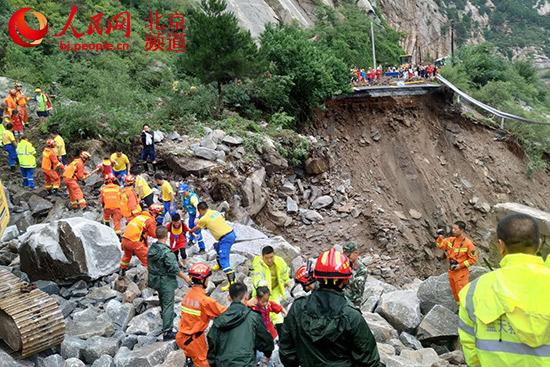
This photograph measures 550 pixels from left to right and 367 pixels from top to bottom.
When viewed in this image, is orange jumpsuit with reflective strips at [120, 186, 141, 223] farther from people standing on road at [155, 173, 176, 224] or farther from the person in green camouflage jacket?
the person in green camouflage jacket

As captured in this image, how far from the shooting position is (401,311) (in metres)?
7.02

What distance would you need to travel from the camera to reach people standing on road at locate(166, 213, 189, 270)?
7639mm

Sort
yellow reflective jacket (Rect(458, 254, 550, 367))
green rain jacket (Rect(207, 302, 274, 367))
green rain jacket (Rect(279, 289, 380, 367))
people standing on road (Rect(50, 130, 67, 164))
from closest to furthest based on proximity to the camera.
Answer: yellow reflective jacket (Rect(458, 254, 550, 367))
green rain jacket (Rect(279, 289, 380, 367))
green rain jacket (Rect(207, 302, 274, 367))
people standing on road (Rect(50, 130, 67, 164))

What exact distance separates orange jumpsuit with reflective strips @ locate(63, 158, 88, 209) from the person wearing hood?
9.78 metres

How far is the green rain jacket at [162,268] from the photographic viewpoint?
5.46 m

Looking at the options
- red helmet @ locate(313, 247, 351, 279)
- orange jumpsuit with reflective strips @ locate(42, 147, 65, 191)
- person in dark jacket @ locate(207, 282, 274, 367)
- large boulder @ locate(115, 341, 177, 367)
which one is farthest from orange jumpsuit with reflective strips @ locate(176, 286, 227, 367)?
orange jumpsuit with reflective strips @ locate(42, 147, 65, 191)

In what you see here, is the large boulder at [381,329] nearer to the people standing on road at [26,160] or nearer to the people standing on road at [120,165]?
the people standing on road at [120,165]

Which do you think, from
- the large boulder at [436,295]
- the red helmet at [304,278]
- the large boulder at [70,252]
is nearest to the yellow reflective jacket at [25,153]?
the large boulder at [70,252]

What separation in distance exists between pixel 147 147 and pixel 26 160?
302 centimetres

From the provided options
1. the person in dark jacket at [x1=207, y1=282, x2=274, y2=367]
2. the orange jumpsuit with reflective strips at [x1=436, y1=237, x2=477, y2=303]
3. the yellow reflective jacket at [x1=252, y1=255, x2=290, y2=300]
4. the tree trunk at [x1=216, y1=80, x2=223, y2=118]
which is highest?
the tree trunk at [x1=216, y1=80, x2=223, y2=118]

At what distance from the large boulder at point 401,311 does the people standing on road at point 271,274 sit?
2542mm

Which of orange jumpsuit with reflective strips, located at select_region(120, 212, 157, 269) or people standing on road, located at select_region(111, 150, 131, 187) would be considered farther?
people standing on road, located at select_region(111, 150, 131, 187)

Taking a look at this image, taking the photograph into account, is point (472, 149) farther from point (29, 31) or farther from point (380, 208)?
point (29, 31)

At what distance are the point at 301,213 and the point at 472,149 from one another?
11.8m
